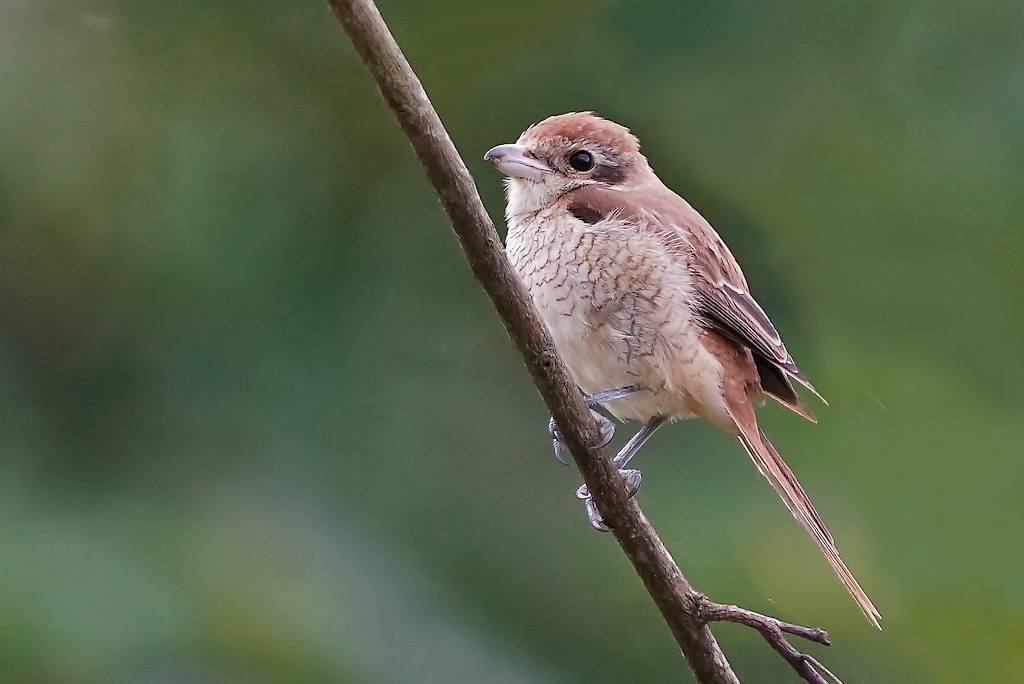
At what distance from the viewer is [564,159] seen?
8.64ft

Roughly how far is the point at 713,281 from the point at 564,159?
1.42 feet

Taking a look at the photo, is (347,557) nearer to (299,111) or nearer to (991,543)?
(299,111)

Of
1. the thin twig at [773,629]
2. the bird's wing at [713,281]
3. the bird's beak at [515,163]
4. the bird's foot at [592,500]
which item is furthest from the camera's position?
the bird's beak at [515,163]

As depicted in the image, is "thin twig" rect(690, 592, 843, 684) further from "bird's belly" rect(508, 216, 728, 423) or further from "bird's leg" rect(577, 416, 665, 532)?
"bird's belly" rect(508, 216, 728, 423)

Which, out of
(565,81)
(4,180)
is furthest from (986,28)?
(4,180)

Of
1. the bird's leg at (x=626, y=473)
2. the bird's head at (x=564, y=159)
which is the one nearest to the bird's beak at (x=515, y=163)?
the bird's head at (x=564, y=159)

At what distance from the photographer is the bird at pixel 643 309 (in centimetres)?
231

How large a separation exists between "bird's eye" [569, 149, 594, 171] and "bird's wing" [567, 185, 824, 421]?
92 millimetres

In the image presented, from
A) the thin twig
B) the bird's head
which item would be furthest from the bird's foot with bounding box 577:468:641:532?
the bird's head

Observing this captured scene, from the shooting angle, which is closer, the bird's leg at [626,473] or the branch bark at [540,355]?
the branch bark at [540,355]

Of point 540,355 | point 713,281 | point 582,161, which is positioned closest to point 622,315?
point 713,281

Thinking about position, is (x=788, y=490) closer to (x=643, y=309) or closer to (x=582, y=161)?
(x=643, y=309)

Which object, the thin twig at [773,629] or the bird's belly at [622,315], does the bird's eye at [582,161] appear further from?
the thin twig at [773,629]

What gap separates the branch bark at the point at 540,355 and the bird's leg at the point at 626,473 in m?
0.05
